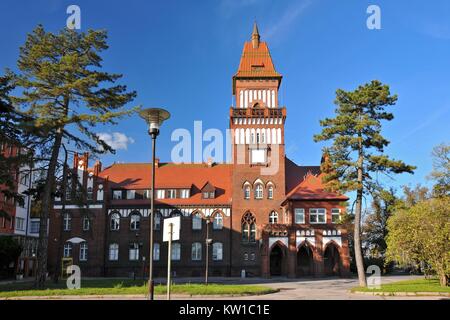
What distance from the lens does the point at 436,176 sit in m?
41.9

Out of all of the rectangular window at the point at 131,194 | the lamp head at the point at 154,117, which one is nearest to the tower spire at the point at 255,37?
the rectangular window at the point at 131,194

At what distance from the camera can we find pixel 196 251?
47.5 meters

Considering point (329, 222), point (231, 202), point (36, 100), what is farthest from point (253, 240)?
point (36, 100)

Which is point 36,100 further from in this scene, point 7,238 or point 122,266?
point 122,266

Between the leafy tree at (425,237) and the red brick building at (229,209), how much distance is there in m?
17.1

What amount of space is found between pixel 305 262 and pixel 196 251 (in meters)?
11.4

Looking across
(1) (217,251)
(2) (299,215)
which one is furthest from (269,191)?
(1) (217,251)

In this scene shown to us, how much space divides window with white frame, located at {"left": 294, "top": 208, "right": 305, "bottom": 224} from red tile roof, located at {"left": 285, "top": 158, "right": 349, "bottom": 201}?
1218mm

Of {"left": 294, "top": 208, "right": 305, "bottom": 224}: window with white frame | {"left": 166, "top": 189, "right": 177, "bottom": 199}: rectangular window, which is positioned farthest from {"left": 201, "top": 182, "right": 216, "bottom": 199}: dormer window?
{"left": 294, "top": 208, "right": 305, "bottom": 224}: window with white frame

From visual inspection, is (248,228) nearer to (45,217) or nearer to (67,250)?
(67,250)

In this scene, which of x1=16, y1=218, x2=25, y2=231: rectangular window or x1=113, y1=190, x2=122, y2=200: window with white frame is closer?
x1=16, y1=218, x2=25, y2=231: rectangular window

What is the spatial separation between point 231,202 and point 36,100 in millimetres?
26201

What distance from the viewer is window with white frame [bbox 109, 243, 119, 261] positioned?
158ft

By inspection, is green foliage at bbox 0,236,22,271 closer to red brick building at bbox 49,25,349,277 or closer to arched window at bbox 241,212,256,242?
red brick building at bbox 49,25,349,277
